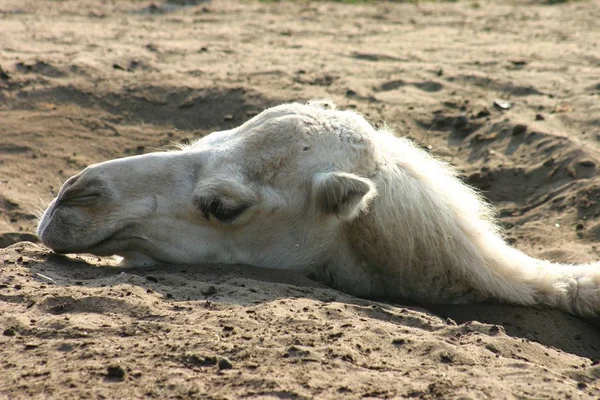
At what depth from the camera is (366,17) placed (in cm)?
1283

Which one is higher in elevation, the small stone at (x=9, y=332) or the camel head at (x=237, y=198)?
the camel head at (x=237, y=198)

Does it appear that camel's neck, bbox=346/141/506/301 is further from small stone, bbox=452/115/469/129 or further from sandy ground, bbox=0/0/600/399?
small stone, bbox=452/115/469/129

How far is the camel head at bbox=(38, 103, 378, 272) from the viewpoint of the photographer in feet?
16.1

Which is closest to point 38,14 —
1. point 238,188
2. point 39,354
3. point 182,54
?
point 182,54

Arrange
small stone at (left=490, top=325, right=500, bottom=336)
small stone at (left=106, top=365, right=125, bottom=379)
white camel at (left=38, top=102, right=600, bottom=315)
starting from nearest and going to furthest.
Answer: small stone at (left=106, top=365, right=125, bottom=379)
small stone at (left=490, top=325, right=500, bottom=336)
white camel at (left=38, top=102, right=600, bottom=315)

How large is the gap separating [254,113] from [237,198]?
3.31 meters

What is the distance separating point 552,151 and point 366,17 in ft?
18.9

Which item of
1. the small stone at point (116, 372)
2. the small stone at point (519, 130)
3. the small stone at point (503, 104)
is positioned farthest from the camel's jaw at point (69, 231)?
the small stone at point (503, 104)

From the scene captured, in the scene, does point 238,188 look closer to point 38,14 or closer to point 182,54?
point 182,54

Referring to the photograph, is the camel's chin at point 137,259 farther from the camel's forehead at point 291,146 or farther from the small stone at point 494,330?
the small stone at point 494,330

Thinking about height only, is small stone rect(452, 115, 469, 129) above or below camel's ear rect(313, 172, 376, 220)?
above

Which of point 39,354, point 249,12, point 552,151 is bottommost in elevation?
point 39,354

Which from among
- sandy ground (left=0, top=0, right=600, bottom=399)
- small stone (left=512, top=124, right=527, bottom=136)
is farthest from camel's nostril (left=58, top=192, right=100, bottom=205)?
small stone (left=512, top=124, right=527, bottom=136)

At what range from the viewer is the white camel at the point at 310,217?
4.94m
